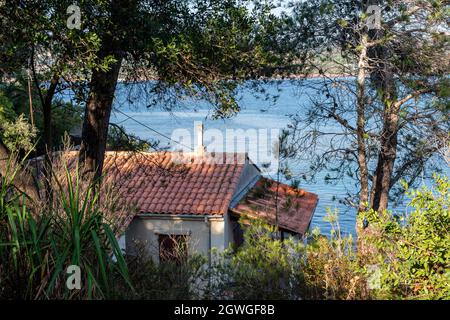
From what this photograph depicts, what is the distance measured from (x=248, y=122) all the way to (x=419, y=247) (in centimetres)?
4319

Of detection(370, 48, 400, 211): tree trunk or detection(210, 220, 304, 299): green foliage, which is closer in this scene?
detection(210, 220, 304, 299): green foliage

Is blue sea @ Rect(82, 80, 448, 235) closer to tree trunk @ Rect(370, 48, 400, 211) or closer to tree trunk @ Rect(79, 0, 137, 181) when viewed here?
tree trunk @ Rect(370, 48, 400, 211)

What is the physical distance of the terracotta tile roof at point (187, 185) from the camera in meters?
15.5

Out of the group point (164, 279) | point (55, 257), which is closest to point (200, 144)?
point (164, 279)

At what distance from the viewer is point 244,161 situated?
1777 centimetres

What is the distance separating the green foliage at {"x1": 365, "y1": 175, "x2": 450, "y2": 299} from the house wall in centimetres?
992

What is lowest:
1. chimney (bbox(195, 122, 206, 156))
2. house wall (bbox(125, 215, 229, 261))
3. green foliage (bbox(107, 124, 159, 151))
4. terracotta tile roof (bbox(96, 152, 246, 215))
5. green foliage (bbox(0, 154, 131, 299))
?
house wall (bbox(125, 215, 229, 261))

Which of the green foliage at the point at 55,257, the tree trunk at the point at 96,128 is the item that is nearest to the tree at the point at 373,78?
the tree trunk at the point at 96,128

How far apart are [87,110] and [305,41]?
189 inches

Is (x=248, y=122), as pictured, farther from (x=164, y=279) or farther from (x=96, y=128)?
(x=164, y=279)

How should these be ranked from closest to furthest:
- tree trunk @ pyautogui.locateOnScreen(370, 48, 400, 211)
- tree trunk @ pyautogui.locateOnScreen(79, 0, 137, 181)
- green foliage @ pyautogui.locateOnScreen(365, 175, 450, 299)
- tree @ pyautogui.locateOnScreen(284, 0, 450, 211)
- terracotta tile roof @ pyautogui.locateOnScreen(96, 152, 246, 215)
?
green foliage @ pyautogui.locateOnScreen(365, 175, 450, 299), tree trunk @ pyautogui.locateOnScreen(79, 0, 137, 181), tree @ pyautogui.locateOnScreen(284, 0, 450, 211), tree trunk @ pyautogui.locateOnScreen(370, 48, 400, 211), terracotta tile roof @ pyautogui.locateOnScreen(96, 152, 246, 215)

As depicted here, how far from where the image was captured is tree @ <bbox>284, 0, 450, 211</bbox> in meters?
11.7

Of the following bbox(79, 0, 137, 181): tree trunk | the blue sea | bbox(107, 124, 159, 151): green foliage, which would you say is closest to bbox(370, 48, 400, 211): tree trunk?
the blue sea

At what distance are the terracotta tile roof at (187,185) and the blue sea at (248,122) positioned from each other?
0.81 metres
